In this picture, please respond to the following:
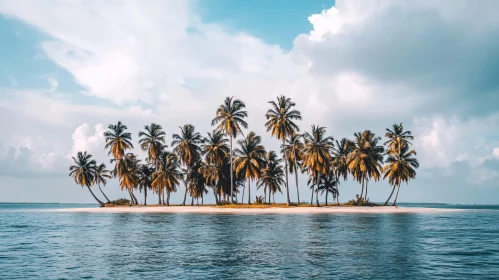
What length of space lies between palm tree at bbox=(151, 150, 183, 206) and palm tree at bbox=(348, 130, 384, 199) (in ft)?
139

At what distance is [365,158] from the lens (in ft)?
285

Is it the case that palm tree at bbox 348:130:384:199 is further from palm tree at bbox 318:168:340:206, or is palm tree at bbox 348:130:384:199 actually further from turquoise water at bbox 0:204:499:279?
turquoise water at bbox 0:204:499:279

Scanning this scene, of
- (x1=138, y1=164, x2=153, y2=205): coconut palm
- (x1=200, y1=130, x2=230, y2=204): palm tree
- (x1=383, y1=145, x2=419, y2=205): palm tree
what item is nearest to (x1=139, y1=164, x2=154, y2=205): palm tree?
(x1=138, y1=164, x2=153, y2=205): coconut palm

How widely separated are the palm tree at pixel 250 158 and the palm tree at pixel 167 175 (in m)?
16.3

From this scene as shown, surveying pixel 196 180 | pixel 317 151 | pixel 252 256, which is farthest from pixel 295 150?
pixel 252 256

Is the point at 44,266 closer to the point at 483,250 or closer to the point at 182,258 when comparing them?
the point at 182,258

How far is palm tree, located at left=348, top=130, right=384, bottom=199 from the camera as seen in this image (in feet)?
284

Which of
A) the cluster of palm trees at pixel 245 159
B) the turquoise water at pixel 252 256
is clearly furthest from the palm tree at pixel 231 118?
the turquoise water at pixel 252 256

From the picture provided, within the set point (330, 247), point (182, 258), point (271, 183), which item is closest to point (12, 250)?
point (182, 258)

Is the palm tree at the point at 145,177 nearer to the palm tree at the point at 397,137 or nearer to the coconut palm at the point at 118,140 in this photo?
the coconut palm at the point at 118,140

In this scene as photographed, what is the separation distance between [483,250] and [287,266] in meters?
15.2

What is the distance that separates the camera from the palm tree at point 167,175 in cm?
9475

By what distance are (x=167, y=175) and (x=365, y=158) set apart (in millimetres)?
47291

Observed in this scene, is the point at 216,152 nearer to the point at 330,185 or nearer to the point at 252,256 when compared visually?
the point at 330,185
